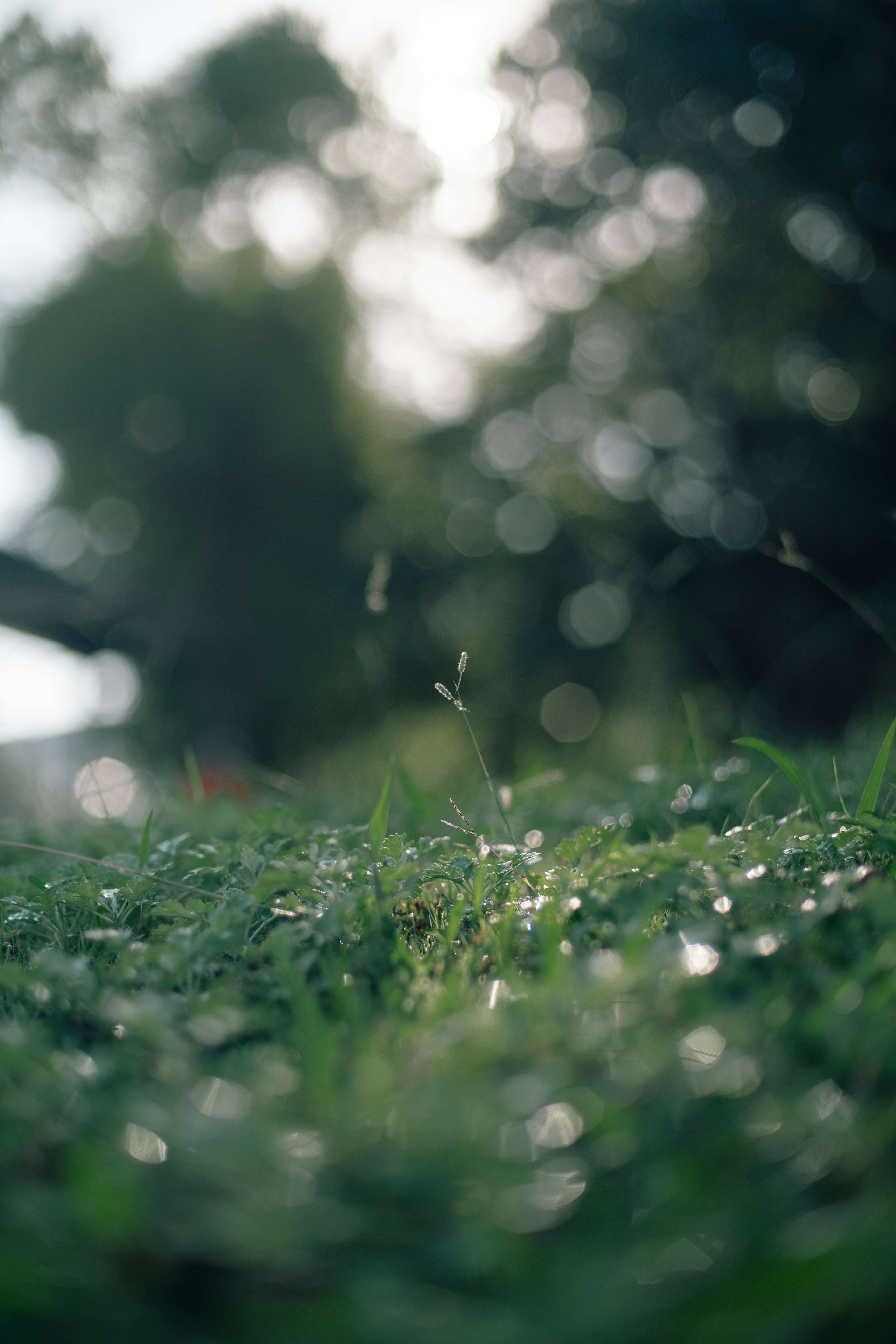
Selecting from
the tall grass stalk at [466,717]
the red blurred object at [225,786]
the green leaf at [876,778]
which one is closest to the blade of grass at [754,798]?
A: the green leaf at [876,778]

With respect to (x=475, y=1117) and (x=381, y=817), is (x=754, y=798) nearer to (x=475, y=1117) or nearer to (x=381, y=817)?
(x=381, y=817)

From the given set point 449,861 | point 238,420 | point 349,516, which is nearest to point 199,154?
point 238,420

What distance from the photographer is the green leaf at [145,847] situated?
147 centimetres

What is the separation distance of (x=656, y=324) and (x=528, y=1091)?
8.91 meters

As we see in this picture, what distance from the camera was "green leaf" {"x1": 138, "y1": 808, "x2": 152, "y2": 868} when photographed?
1.47 meters

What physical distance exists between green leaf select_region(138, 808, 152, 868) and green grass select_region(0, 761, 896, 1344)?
1.09 feet

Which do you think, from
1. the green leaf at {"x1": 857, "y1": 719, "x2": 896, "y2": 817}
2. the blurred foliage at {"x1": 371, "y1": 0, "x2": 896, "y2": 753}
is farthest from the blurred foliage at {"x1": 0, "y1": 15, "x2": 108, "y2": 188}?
the green leaf at {"x1": 857, "y1": 719, "x2": 896, "y2": 817}

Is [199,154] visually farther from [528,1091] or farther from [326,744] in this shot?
[528,1091]

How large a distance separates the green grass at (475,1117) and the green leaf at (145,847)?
332 mm

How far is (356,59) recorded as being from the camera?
33.3 feet

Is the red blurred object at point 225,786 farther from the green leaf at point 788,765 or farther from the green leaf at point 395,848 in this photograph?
the green leaf at point 788,765

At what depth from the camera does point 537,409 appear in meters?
9.67

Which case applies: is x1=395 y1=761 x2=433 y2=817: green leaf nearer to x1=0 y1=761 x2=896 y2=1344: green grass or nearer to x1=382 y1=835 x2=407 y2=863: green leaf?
x1=382 y1=835 x2=407 y2=863: green leaf

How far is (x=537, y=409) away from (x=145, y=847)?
30.1ft
